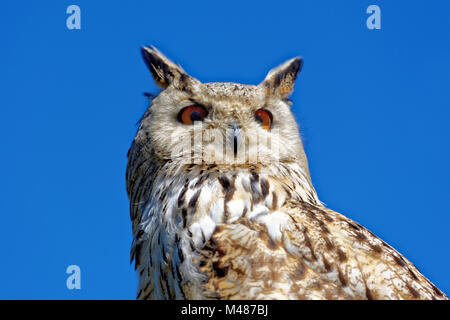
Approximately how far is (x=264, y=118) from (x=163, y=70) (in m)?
0.87

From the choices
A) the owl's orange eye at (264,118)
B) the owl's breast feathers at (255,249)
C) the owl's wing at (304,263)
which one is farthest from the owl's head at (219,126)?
the owl's wing at (304,263)

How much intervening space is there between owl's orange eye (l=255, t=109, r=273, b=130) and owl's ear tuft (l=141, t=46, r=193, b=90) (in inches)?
20.3

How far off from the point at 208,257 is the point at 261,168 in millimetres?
899

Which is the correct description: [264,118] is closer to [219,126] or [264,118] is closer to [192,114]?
[219,126]

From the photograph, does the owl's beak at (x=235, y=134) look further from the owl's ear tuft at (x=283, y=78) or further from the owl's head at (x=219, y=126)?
the owl's ear tuft at (x=283, y=78)

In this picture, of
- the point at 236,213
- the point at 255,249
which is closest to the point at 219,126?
the point at 236,213

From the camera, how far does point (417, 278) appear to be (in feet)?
9.82

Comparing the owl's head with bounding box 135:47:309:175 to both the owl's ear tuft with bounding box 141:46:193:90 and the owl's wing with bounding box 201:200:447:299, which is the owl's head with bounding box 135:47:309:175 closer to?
the owl's ear tuft with bounding box 141:46:193:90

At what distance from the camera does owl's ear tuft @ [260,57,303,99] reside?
14.2 ft

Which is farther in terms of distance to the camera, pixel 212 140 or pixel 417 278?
pixel 212 140

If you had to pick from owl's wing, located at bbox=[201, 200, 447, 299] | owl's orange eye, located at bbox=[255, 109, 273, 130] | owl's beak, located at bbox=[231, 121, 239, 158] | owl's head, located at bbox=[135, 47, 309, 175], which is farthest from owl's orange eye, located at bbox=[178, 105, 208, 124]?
owl's wing, located at bbox=[201, 200, 447, 299]

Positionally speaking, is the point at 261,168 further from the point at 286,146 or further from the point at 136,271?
the point at 136,271
